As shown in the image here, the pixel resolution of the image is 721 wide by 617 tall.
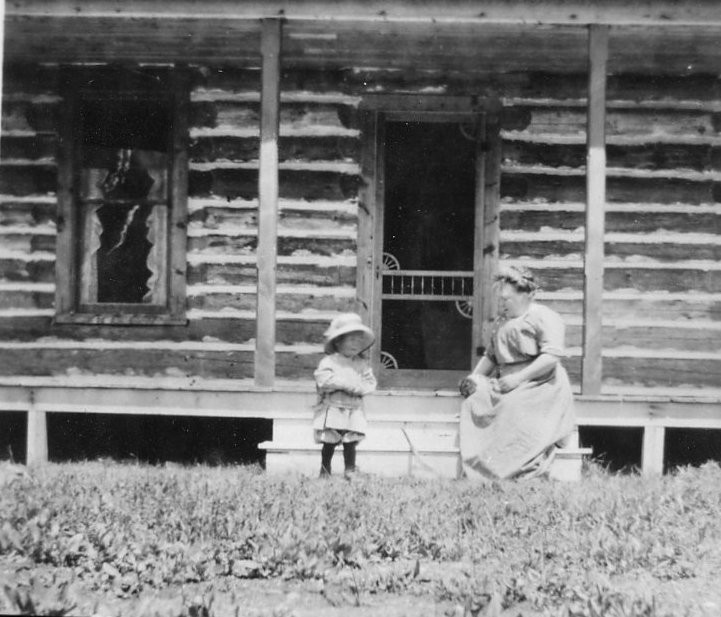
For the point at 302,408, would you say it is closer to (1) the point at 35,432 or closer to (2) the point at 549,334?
(2) the point at 549,334

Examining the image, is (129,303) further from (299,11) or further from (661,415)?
(661,415)

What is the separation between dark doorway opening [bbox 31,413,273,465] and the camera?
8.62 metres

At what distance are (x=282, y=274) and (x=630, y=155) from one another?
345 centimetres

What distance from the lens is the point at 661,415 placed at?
750cm

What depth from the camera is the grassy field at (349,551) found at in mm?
3779

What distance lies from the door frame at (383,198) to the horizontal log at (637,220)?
1.58 feet

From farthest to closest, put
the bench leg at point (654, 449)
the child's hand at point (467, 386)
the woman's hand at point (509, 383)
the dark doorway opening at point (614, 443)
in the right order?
the dark doorway opening at point (614, 443) → the bench leg at point (654, 449) → the child's hand at point (467, 386) → the woman's hand at point (509, 383)

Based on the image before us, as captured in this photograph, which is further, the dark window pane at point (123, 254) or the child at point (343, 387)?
the dark window pane at point (123, 254)

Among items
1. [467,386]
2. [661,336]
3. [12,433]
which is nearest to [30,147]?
[12,433]

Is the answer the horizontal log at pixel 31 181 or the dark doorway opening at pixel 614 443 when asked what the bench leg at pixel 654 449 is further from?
the horizontal log at pixel 31 181

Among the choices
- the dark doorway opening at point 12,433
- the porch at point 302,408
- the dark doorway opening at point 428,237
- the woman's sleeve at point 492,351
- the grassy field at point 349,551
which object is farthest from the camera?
the dark doorway opening at point 428,237

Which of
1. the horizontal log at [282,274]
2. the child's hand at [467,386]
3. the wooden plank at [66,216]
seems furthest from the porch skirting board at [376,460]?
the wooden plank at [66,216]

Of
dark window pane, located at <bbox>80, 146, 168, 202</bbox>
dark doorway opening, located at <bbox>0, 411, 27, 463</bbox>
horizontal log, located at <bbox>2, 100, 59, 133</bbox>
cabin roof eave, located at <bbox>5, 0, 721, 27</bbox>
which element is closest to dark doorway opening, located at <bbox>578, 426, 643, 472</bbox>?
cabin roof eave, located at <bbox>5, 0, 721, 27</bbox>

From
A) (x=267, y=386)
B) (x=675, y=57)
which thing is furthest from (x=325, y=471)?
(x=675, y=57)
